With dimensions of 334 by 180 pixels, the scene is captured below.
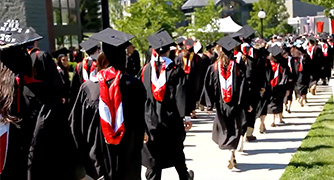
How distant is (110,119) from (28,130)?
103 cm

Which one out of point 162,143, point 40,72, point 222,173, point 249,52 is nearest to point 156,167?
point 162,143

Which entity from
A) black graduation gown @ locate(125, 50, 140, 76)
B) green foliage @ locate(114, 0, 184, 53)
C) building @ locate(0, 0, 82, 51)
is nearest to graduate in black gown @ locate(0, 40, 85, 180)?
building @ locate(0, 0, 82, 51)

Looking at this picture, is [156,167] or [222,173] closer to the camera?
[156,167]

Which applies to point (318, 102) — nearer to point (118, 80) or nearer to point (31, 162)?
point (118, 80)

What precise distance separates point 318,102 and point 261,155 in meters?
7.62

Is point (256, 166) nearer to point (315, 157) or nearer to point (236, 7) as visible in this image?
point (315, 157)

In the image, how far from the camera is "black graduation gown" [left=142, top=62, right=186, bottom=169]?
667cm

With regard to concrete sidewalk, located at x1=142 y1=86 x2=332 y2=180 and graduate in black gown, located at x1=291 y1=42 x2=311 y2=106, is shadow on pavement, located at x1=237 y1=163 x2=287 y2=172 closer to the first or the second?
concrete sidewalk, located at x1=142 y1=86 x2=332 y2=180

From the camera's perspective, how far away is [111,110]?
4801 millimetres

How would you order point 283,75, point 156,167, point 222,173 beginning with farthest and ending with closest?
point 283,75 → point 222,173 → point 156,167

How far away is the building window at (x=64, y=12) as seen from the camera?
38.2 metres

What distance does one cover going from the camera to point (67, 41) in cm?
3938

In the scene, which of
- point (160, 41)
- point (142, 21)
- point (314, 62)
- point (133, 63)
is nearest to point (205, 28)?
point (142, 21)

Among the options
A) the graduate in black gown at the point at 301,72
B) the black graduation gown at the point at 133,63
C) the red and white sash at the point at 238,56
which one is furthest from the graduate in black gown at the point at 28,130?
the graduate in black gown at the point at 301,72
